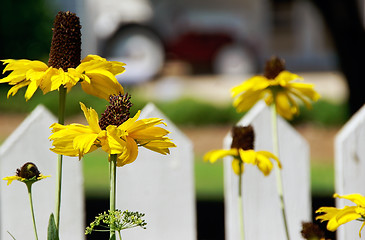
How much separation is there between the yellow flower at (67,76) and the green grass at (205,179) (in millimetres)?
4019

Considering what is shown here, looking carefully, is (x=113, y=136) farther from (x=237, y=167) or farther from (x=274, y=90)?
(x=274, y=90)

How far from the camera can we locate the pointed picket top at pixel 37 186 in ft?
7.88

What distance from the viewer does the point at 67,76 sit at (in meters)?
1.46

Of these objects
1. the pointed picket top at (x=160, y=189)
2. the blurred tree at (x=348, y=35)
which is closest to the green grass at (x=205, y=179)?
the blurred tree at (x=348, y=35)

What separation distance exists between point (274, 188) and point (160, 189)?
0.43 metres

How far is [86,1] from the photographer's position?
17.8 meters

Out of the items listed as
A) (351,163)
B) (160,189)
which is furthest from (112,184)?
(351,163)

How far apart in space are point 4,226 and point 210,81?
1445cm

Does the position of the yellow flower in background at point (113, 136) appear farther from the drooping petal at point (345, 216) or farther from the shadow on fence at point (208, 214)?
the shadow on fence at point (208, 214)

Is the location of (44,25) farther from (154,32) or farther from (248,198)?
(248,198)

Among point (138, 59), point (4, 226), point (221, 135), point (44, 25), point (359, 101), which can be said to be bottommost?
point (4, 226)

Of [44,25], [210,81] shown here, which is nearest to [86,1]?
[210,81]

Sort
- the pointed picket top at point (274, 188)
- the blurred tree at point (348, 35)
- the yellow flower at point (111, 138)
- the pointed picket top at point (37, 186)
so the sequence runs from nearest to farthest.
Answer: the yellow flower at point (111, 138) < the pointed picket top at point (37, 186) < the pointed picket top at point (274, 188) < the blurred tree at point (348, 35)

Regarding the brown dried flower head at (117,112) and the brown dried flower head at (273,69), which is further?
the brown dried flower head at (273,69)
